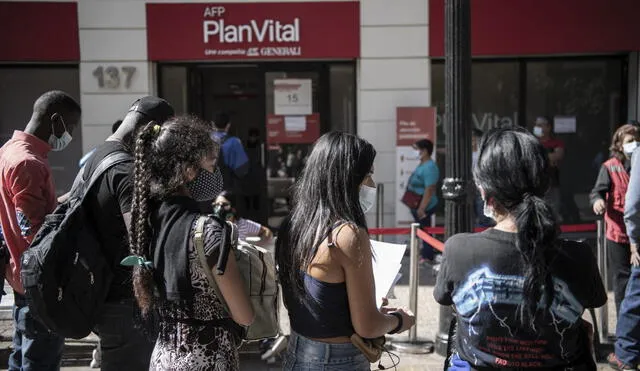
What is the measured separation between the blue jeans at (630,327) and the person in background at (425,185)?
421cm

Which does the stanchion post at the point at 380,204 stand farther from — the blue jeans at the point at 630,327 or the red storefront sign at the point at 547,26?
the blue jeans at the point at 630,327

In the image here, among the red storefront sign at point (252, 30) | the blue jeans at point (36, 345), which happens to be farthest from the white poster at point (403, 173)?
the blue jeans at point (36, 345)

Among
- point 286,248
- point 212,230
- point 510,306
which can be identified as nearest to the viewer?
point 510,306

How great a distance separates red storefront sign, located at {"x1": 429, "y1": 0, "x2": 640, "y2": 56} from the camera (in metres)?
9.95

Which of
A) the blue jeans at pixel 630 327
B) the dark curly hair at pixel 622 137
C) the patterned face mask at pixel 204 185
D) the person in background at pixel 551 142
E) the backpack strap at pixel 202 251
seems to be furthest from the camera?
the person in background at pixel 551 142

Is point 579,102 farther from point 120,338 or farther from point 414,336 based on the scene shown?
point 120,338

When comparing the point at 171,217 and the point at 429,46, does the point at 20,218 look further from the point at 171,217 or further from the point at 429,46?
the point at 429,46

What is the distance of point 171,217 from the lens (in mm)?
2531

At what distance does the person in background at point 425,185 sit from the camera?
911 cm

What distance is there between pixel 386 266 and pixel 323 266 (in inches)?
23.4

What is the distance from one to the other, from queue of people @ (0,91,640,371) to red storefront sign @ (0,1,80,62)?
23.9 feet

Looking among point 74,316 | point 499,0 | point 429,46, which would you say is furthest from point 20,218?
point 499,0

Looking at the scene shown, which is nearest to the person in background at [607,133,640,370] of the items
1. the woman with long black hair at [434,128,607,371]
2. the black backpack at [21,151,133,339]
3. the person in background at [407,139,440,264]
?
the woman with long black hair at [434,128,607,371]

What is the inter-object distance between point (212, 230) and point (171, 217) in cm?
20
